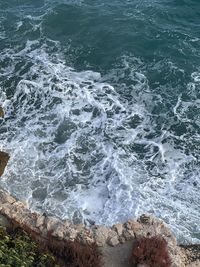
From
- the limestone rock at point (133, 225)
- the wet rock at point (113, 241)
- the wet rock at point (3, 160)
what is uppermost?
the limestone rock at point (133, 225)

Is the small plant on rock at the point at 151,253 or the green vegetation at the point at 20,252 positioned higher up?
the green vegetation at the point at 20,252

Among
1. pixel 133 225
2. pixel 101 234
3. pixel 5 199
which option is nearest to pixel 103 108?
pixel 5 199

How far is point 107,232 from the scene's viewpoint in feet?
52.4

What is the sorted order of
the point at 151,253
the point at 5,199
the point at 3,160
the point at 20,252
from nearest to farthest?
1. the point at 20,252
2. the point at 151,253
3. the point at 5,199
4. the point at 3,160

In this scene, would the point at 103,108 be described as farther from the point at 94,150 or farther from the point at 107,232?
the point at 107,232

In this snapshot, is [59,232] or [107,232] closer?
[59,232]

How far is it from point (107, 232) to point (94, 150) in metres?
6.18

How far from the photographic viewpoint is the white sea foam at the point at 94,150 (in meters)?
18.9

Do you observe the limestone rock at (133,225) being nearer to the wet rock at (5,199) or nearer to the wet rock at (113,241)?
the wet rock at (113,241)

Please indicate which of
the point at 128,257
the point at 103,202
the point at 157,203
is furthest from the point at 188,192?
the point at 128,257

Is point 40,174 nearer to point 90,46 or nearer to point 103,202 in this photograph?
point 103,202

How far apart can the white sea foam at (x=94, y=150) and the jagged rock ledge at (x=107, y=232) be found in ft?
6.46

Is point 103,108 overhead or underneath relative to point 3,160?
underneath

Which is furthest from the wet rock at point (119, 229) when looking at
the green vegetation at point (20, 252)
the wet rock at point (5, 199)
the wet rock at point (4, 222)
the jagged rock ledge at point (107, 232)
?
the wet rock at point (5, 199)
